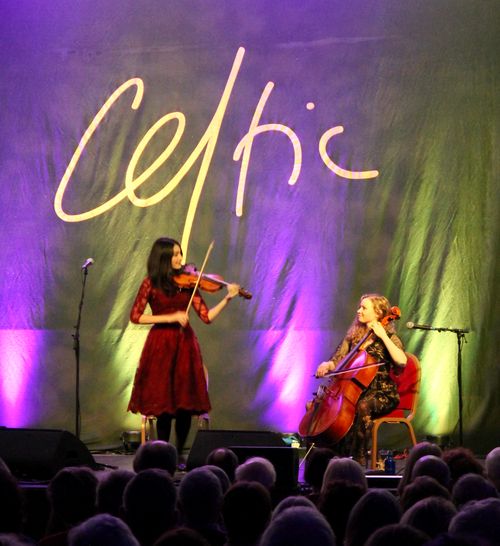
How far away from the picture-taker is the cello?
18.9 ft

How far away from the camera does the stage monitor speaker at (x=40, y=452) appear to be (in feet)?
15.8

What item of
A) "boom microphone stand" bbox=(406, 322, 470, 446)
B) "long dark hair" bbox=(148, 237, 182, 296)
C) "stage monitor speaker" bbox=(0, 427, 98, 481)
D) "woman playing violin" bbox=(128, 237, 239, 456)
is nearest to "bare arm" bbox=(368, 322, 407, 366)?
"boom microphone stand" bbox=(406, 322, 470, 446)

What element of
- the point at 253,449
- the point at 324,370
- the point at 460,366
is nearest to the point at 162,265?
the point at 324,370

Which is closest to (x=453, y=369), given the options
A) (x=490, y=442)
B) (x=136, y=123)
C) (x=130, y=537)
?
(x=490, y=442)

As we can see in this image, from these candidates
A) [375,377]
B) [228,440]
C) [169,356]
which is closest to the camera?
[228,440]

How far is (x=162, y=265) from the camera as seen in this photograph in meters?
6.39

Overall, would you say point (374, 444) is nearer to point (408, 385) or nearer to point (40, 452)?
point (408, 385)

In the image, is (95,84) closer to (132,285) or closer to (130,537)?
(132,285)

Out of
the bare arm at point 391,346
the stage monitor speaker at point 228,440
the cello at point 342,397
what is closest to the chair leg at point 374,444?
the cello at point 342,397

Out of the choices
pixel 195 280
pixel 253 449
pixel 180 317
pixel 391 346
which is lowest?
pixel 253 449

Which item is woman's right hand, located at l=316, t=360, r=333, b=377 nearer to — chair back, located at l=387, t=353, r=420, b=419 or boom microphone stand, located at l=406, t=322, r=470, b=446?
chair back, located at l=387, t=353, r=420, b=419

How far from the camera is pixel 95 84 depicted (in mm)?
8367

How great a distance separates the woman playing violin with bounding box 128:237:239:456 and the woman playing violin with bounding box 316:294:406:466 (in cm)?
92

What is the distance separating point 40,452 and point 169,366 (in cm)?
164
